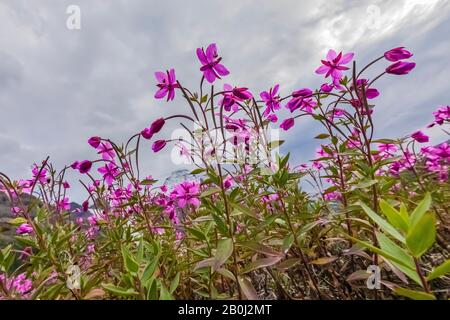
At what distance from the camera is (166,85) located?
197 cm

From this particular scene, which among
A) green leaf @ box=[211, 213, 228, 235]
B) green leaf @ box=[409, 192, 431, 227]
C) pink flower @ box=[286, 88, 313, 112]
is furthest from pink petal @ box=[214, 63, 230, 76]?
green leaf @ box=[409, 192, 431, 227]

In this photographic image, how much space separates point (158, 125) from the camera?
1.90m

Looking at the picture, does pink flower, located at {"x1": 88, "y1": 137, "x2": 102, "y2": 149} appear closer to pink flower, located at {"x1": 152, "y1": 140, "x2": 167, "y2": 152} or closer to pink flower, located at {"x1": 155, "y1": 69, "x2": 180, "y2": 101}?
pink flower, located at {"x1": 152, "y1": 140, "x2": 167, "y2": 152}

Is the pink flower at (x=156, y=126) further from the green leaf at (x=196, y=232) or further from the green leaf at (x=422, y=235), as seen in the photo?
the green leaf at (x=422, y=235)

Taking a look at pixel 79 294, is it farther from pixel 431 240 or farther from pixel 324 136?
pixel 324 136

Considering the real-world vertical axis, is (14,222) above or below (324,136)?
below

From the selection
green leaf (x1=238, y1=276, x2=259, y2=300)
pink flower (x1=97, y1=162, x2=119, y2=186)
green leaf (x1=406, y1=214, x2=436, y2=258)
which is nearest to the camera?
green leaf (x1=406, y1=214, x2=436, y2=258)

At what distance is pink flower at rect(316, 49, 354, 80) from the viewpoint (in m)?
2.20

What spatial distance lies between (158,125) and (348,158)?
5.29 ft

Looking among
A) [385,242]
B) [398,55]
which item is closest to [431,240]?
[385,242]

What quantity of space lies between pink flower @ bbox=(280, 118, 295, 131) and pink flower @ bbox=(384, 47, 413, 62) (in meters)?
0.81

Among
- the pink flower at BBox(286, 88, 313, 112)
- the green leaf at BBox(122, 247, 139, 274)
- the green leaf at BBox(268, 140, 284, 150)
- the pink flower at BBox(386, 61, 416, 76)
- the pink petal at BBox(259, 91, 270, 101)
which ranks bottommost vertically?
the green leaf at BBox(122, 247, 139, 274)
